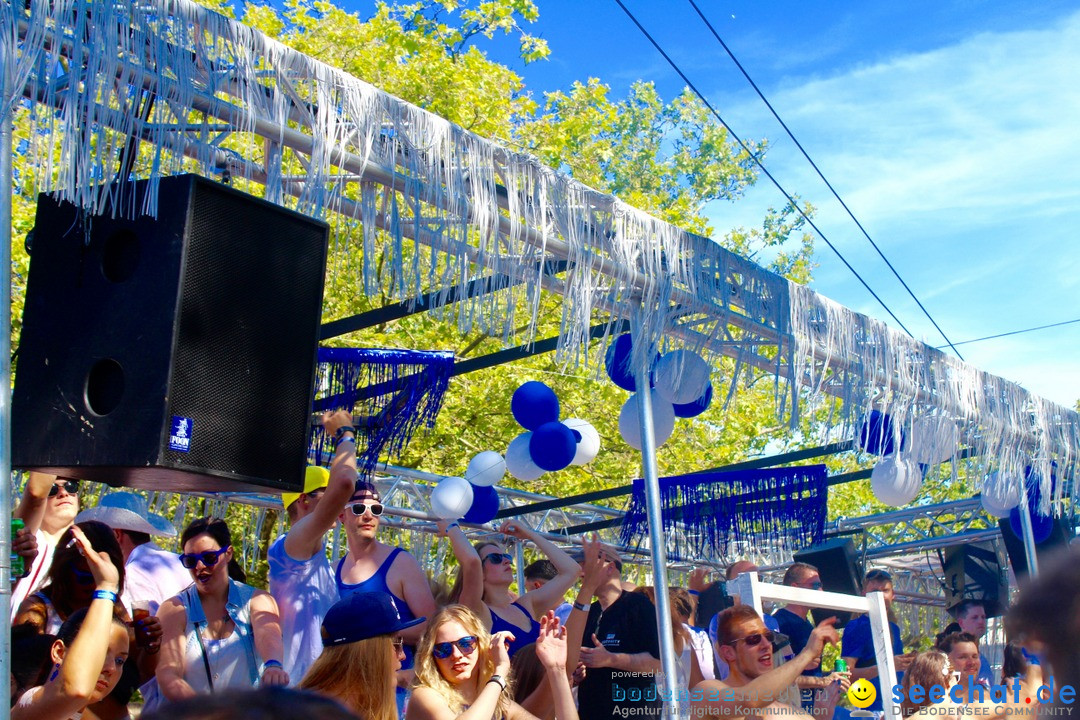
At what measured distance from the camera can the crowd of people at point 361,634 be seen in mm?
2795

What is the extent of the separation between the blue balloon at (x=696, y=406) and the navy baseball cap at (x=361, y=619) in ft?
10.7

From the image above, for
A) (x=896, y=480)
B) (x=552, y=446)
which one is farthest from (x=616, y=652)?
(x=896, y=480)

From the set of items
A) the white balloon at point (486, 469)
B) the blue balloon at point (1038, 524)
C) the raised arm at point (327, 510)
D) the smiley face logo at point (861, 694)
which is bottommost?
the smiley face logo at point (861, 694)

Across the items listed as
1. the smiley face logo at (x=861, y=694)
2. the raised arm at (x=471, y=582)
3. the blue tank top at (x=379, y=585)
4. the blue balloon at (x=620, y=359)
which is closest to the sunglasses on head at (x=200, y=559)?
the blue tank top at (x=379, y=585)

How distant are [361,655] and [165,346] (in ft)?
3.05

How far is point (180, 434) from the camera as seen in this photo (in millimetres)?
2770

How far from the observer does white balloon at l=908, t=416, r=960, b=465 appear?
6.35 m

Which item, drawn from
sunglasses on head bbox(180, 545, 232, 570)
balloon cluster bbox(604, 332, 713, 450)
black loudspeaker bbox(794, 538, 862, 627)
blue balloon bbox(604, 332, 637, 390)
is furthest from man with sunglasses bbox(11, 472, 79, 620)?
black loudspeaker bbox(794, 538, 862, 627)

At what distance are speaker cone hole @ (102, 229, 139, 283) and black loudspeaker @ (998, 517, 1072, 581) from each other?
7783 millimetres

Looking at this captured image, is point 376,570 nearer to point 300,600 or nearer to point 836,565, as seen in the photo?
point 300,600

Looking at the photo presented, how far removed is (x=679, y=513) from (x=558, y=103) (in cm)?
891

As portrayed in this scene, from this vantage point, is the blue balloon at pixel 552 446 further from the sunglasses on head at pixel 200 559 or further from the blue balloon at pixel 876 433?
the sunglasses on head at pixel 200 559

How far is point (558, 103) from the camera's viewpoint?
15359 millimetres

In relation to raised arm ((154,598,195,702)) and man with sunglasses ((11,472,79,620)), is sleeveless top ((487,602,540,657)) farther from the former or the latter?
man with sunglasses ((11,472,79,620))
